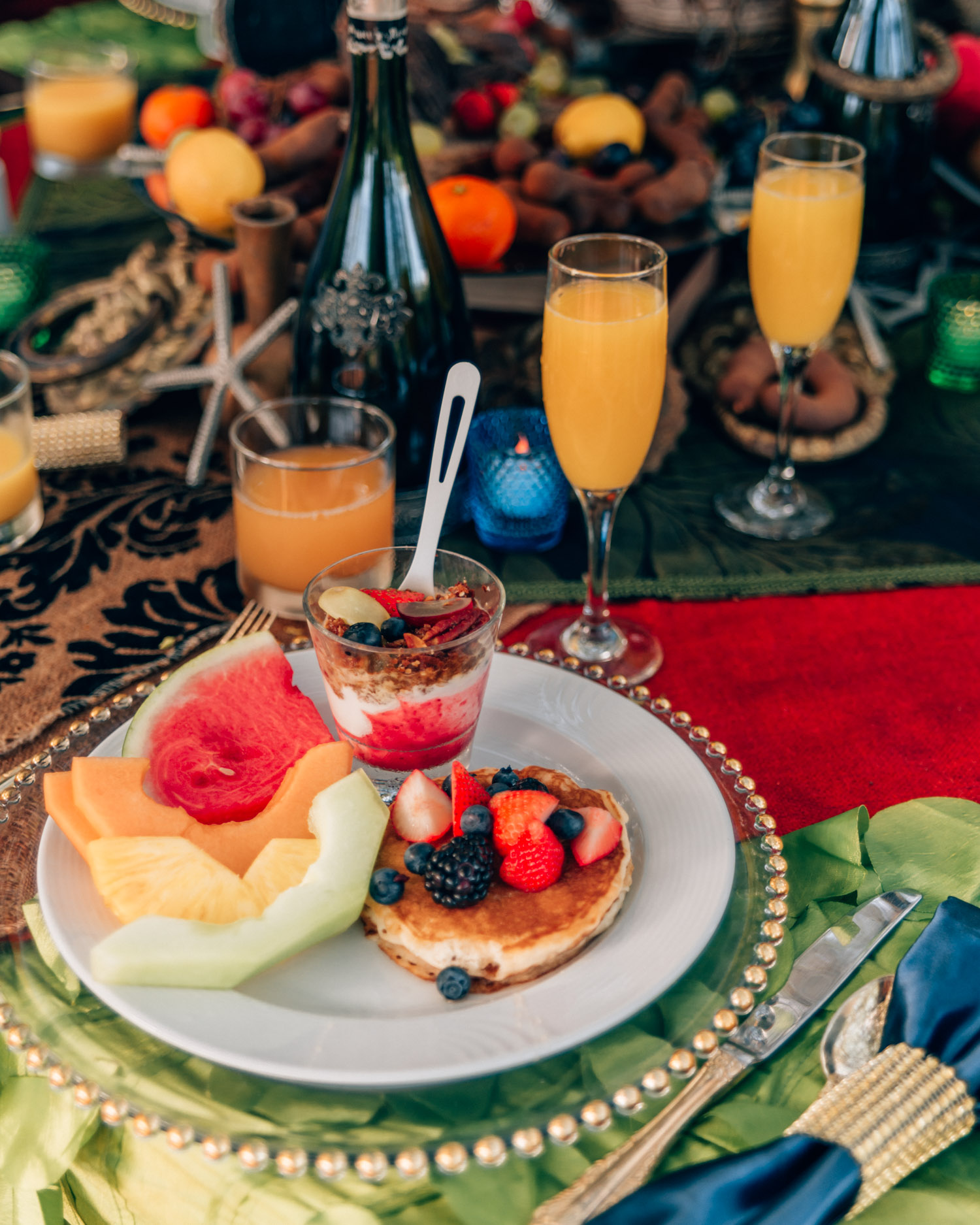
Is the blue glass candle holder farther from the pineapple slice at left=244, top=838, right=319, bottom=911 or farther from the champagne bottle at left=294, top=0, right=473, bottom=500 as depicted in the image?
the pineapple slice at left=244, top=838, right=319, bottom=911

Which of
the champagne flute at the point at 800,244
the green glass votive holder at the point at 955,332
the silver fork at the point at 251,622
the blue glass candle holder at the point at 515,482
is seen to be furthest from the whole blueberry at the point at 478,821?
the green glass votive holder at the point at 955,332

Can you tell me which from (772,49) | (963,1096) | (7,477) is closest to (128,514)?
(7,477)

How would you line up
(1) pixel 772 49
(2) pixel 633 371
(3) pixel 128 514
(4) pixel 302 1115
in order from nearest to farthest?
(4) pixel 302 1115 < (2) pixel 633 371 < (3) pixel 128 514 < (1) pixel 772 49

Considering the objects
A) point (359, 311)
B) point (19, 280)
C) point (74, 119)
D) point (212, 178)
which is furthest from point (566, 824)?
point (74, 119)

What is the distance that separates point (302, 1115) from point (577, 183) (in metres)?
1.26

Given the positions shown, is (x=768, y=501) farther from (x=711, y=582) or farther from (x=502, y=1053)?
(x=502, y=1053)

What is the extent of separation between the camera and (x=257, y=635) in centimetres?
105

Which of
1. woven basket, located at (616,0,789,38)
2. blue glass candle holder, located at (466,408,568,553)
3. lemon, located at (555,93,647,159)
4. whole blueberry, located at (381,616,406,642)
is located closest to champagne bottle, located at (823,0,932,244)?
lemon, located at (555,93,647,159)

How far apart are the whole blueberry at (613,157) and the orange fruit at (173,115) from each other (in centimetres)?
67

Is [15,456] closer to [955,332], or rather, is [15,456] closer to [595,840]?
[595,840]

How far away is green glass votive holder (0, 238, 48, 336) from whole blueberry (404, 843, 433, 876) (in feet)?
4.72

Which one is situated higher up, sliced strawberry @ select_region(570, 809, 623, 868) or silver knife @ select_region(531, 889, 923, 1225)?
sliced strawberry @ select_region(570, 809, 623, 868)

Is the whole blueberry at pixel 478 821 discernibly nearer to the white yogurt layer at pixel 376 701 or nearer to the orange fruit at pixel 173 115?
the white yogurt layer at pixel 376 701

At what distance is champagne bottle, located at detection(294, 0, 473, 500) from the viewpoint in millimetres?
1338
